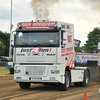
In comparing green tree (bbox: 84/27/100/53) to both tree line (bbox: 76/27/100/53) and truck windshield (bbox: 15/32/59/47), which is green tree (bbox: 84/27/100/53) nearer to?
tree line (bbox: 76/27/100/53)

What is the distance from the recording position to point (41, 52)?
45.1 feet

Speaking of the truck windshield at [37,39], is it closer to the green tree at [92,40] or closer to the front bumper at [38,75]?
the front bumper at [38,75]

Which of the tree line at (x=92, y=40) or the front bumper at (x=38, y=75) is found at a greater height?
the tree line at (x=92, y=40)

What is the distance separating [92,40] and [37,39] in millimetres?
61941

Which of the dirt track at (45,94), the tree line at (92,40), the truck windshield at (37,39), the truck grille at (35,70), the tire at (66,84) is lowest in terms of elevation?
the dirt track at (45,94)

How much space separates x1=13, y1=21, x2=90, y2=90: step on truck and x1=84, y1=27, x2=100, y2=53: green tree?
5967 cm

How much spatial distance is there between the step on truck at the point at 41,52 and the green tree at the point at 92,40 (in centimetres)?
5967

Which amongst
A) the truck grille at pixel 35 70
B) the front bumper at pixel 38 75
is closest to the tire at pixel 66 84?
the front bumper at pixel 38 75

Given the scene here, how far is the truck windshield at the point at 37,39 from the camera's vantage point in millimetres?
13758

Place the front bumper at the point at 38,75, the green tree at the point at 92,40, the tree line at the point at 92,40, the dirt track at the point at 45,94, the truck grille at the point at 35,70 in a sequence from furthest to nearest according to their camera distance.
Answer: the green tree at the point at 92,40 < the tree line at the point at 92,40 < the truck grille at the point at 35,70 < the front bumper at the point at 38,75 < the dirt track at the point at 45,94

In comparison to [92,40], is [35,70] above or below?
below

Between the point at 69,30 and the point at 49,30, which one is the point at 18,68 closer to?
the point at 49,30

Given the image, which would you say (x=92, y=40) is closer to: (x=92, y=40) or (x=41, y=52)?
(x=92, y=40)

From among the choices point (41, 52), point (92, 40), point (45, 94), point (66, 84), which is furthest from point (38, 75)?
point (92, 40)
